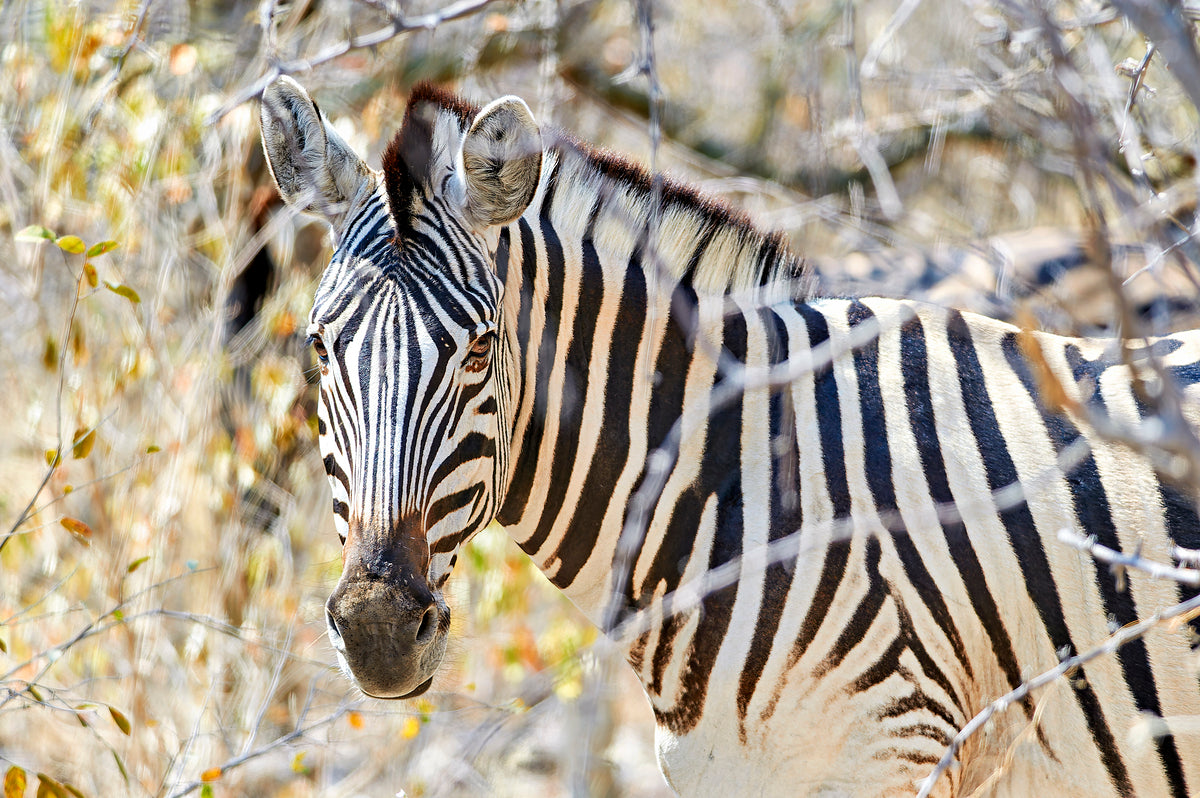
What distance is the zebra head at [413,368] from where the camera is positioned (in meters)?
2.28

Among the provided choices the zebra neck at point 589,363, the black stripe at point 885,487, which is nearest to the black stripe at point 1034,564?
the black stripe at point 885,487

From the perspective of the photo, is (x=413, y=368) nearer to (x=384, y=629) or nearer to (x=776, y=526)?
(x=384, y=629)

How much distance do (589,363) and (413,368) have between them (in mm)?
585

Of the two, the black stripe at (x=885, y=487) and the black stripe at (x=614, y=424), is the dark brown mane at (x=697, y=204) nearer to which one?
the black stripe at (x=614, y=424)

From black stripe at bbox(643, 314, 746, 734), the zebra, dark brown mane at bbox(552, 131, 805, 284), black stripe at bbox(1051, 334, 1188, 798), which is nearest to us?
the zebra

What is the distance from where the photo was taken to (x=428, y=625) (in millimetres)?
2330

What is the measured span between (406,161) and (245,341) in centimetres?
296

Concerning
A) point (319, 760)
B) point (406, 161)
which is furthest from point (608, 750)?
point (406, 161)

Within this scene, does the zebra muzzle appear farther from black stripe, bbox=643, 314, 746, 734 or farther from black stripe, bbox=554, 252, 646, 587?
black stripe, bbox=643, 314, 746, 734

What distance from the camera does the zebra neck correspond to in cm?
273

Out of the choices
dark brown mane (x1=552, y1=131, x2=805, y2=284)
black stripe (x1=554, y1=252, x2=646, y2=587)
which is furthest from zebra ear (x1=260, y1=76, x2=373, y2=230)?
black stripe (x1=554, y1=252, x2=646, y2=587)

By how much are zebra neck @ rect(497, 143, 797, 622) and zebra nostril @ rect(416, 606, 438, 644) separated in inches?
20.3

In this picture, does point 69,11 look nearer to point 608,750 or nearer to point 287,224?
point 287,224

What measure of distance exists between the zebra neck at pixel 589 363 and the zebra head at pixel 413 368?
18cm
